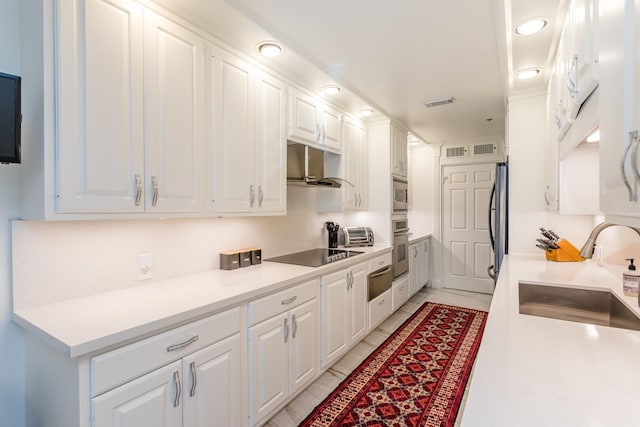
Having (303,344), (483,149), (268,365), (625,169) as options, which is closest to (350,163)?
(303,344)

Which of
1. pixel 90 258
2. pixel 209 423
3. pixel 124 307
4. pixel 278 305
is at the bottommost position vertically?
pixel 209 423

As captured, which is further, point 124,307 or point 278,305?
point 278,305

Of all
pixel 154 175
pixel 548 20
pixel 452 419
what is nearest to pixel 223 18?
pixel 154 175

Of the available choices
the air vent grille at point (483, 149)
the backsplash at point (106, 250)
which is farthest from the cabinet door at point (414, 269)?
the backsplash at point (106, 250)

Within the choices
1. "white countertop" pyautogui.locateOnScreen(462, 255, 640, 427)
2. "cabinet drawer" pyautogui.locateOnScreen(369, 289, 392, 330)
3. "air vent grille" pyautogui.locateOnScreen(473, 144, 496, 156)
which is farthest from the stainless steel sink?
"air vent grille" pyautogui.locateOnScreen(473, 144, 496, 156)

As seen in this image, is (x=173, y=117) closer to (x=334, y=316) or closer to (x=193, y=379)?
(x=193, y=379)

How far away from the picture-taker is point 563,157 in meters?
2.01

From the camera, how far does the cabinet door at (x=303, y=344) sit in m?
2.08

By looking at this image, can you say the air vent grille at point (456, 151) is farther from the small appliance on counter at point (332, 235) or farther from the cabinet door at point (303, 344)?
the cabinet door at point (303, 344)

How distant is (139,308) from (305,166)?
66.0 inches

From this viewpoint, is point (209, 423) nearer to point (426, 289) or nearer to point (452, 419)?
point (452, 419)

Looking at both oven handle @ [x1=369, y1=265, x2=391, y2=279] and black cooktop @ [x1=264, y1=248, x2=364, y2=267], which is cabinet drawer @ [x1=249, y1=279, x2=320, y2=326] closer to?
black cooktop @ [x1=264, y1=248, x2=364, y2=267]

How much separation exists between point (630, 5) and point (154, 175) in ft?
5.74

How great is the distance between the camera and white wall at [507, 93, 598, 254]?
2881mm
